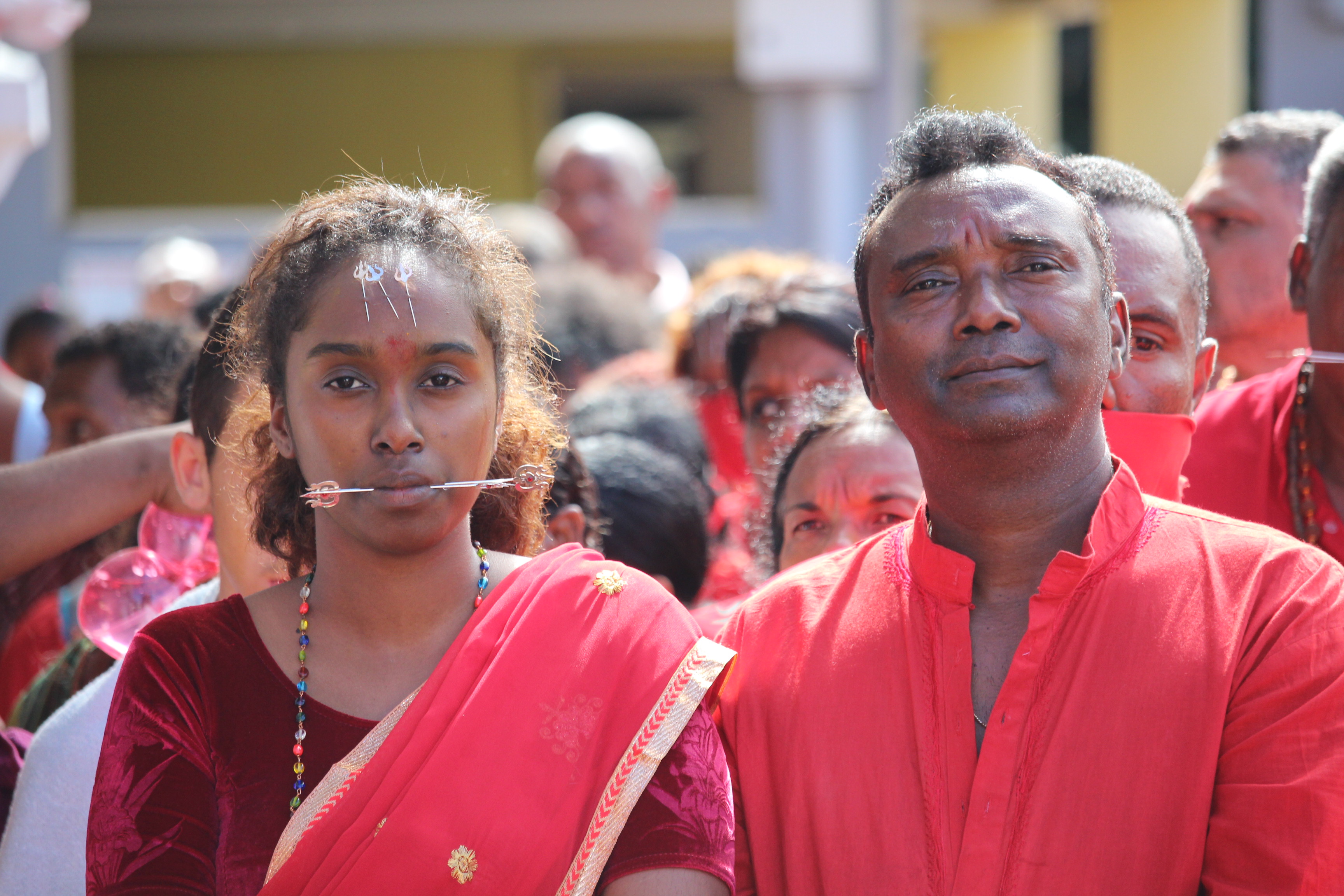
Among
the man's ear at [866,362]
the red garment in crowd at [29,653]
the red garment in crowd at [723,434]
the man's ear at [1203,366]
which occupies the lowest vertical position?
the red garment in crowd at [29,653]

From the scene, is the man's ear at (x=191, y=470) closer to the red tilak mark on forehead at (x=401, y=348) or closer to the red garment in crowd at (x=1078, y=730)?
the red tilak mark on forehead at (x=401, y=348)

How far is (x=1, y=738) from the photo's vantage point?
2680 millimetres

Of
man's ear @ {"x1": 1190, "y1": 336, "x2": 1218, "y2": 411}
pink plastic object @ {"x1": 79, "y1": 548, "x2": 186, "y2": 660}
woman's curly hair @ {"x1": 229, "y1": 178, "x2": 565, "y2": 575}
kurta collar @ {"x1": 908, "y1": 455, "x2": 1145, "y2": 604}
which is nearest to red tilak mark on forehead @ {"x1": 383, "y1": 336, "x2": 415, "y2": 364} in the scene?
woman's curly hair @ {"x1": 229, "y1": 178, "x2": 565, "y2": 575}

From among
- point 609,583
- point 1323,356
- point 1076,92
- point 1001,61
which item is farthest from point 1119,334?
point 1001,61

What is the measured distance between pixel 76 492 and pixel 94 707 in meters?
0.44

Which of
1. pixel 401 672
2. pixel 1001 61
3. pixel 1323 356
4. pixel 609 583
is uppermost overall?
pixel 1001 61

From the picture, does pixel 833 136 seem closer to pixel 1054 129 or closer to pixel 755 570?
pixel 1054 129

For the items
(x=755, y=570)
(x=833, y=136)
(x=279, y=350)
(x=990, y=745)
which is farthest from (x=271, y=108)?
(x=990, y=745)

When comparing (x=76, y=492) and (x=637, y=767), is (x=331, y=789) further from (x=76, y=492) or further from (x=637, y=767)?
(x=76, y=492)

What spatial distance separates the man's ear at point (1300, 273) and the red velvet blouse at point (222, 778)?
62.2 inches

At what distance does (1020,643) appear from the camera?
201 cm

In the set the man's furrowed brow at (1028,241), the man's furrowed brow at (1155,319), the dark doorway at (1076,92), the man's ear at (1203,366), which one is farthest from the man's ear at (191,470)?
the dark doorway at (1076,92)

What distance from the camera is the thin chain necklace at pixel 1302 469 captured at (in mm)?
2717

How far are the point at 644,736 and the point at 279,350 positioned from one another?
0.84 metres
